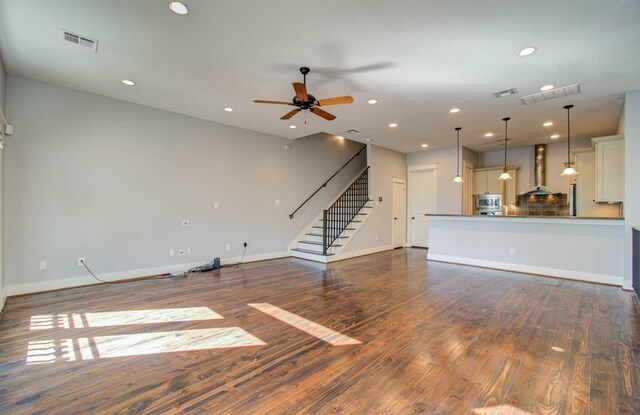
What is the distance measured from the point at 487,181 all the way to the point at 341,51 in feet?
23.1

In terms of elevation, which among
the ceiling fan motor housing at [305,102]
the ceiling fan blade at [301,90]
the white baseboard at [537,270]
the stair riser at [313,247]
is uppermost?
the ceiling fan blade at [301,90]

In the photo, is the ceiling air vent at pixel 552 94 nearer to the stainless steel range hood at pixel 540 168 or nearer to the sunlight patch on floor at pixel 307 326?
the stainless steel range hood at pixel 540 168

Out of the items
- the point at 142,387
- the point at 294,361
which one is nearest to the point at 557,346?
the point at 294,361

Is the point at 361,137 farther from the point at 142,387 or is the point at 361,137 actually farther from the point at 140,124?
the point at 142,387

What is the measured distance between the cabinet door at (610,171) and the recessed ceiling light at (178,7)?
6537 mm

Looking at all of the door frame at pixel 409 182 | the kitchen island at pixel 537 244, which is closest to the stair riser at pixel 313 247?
the kitchen island at pixel 537 244

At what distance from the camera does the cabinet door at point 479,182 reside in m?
8.42

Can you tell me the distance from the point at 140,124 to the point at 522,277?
7.29 m

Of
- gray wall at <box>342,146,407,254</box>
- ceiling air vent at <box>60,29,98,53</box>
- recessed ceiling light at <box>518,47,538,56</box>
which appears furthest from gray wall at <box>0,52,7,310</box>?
recessed ceiling light at <box>518,47,538,56</box>

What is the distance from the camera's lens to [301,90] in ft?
11.1

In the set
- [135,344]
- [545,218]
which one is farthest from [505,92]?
[135,344]

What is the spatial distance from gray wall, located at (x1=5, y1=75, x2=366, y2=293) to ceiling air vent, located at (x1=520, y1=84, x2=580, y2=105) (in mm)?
4905

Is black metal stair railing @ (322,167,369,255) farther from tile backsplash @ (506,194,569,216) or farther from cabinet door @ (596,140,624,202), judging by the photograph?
cabinet door @ (596,140,624,202)

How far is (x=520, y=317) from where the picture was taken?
3268 mm
